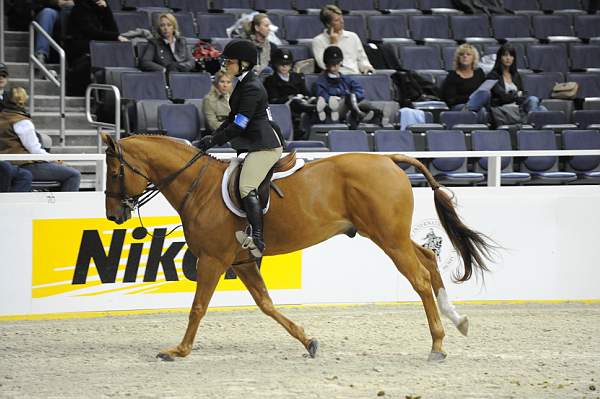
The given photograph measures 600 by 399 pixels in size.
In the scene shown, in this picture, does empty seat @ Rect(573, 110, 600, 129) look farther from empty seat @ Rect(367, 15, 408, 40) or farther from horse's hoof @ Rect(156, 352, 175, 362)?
horse's hoof @ Rect(156, 352, 175, 362)

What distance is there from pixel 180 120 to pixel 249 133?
434 centimetres

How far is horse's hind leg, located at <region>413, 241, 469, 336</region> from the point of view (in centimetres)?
872

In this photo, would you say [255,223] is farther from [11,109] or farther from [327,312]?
[11,109]

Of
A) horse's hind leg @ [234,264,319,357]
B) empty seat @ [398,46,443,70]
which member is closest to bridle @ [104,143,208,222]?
horse's hind leg @ [234,264,319,357]

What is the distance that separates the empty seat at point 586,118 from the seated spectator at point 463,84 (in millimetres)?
1466

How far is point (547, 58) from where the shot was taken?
57.5ft

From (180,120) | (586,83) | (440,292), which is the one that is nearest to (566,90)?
(586,83)

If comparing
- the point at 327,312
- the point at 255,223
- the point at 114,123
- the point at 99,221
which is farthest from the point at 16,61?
the point at 255,223

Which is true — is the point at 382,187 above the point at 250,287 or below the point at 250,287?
above

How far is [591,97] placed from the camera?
659 inches

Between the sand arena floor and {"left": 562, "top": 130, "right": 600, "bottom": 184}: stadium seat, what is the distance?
3.71 m

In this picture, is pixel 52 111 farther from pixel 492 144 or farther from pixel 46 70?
pixel 492 144

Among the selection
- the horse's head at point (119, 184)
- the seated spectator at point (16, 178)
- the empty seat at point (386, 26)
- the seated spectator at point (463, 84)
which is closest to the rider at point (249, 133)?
the horse's head at point (119, 184)

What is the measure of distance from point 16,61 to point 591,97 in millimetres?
8599
